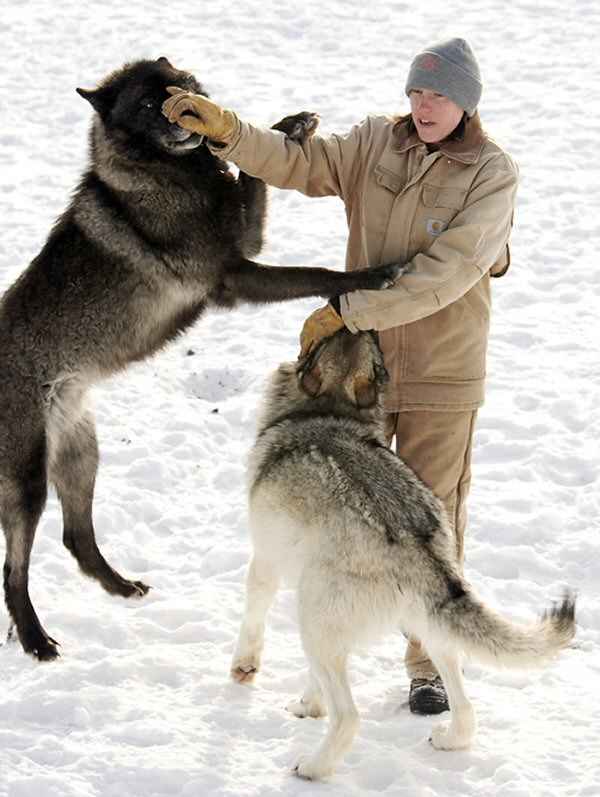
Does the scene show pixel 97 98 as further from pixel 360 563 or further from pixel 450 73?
pixel 360 563

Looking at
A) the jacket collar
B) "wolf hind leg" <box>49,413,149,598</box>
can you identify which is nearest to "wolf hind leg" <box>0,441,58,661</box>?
"wolf hind leg" <box>49,413,149,598</box>

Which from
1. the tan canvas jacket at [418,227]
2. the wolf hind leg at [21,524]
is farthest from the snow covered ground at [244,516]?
the tan canvas jacket at [418,227]

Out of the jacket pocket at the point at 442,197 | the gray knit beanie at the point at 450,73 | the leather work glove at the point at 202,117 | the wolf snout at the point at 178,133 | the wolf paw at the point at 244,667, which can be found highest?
the gray knit beanie at the point at 450,73

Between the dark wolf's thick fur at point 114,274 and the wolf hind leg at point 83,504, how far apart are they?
0.72ft

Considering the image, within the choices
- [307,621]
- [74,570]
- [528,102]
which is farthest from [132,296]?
Result: [528,102]

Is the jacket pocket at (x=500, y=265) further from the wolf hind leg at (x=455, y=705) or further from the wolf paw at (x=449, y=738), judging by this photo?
the wolf paw at (x=449, y=738)

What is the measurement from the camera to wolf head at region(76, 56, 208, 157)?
4.55 m

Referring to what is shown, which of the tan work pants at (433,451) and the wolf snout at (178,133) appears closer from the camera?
the tan work pants at (433,451)

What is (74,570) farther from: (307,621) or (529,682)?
(529,682)

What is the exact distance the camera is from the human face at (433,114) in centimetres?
387

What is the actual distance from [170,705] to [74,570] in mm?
1230

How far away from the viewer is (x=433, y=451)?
4.29 meters

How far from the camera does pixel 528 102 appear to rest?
11469mm

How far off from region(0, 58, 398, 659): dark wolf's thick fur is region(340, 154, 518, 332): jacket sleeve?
0.62m
